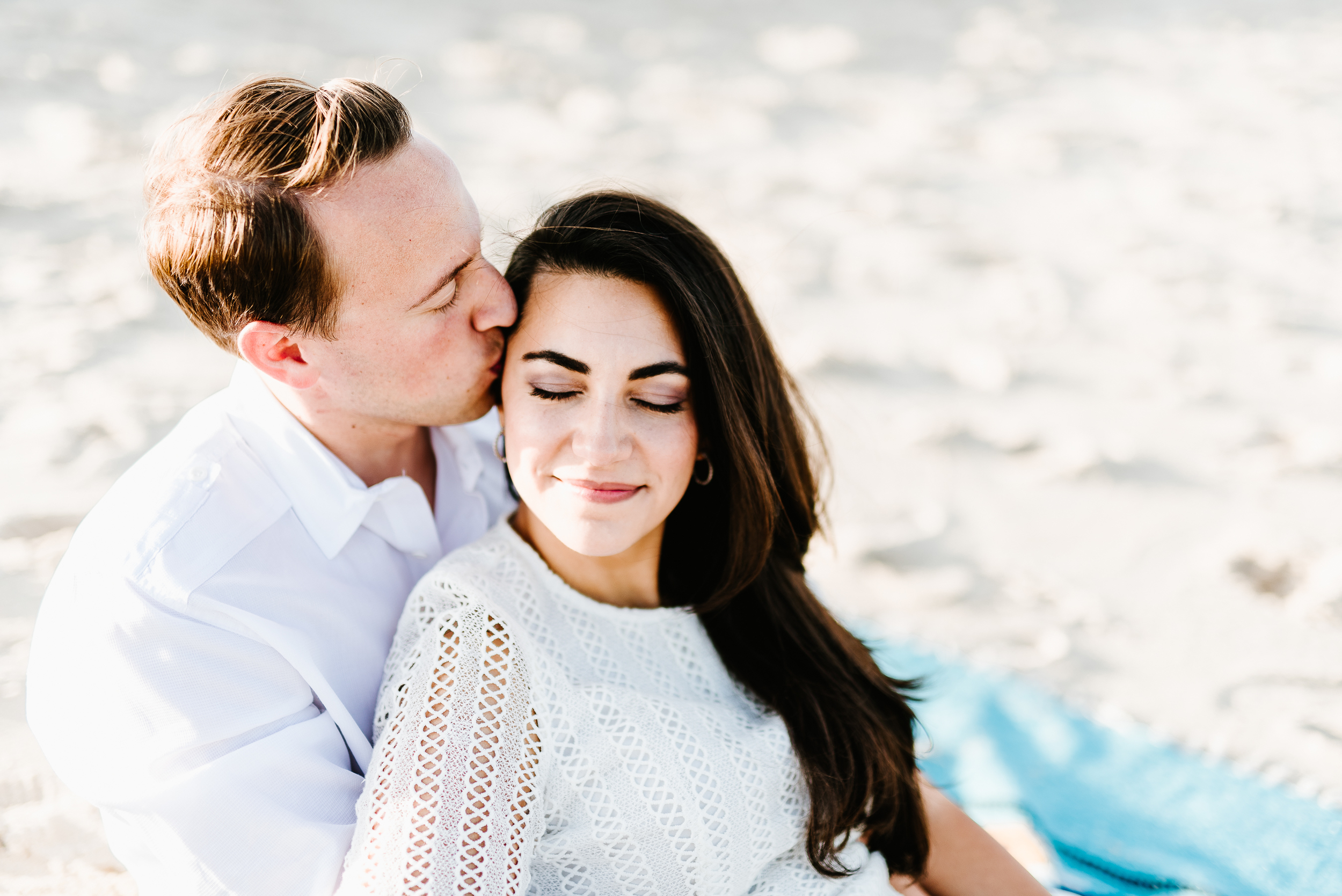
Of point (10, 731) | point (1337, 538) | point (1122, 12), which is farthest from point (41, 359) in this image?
point (1122, 12)

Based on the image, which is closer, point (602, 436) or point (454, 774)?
point (454, 774)

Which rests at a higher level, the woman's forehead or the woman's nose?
the woman's forehead

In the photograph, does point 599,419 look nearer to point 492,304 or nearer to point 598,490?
point 598,490

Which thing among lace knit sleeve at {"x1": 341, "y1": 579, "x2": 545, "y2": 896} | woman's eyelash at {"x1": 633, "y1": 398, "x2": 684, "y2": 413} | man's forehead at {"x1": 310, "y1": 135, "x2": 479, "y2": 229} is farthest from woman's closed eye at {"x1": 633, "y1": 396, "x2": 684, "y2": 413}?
man's forehead at {"x1": 310, "y1": 135, "x2": 479, "y2": 229}

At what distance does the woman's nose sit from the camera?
201 cm

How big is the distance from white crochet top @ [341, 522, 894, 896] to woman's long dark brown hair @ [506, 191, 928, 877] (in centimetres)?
9

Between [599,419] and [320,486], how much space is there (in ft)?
2.10

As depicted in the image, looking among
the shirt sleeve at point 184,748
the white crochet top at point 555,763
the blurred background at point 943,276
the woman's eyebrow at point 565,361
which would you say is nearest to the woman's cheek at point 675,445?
the woman's eyebrow at point 565,361

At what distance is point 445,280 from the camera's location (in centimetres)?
231

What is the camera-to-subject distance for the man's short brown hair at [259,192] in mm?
2164

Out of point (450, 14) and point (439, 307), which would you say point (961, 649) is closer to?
point (439, 307)

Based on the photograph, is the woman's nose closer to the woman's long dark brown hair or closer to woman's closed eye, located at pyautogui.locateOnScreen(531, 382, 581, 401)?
woman's closed eye, located at pyautogui.locateOnScreen(531, 382, 581, 401)

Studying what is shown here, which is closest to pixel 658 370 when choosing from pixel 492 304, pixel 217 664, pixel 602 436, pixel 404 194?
pixel 602 436

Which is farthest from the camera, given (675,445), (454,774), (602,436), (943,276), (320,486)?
(943,276)
